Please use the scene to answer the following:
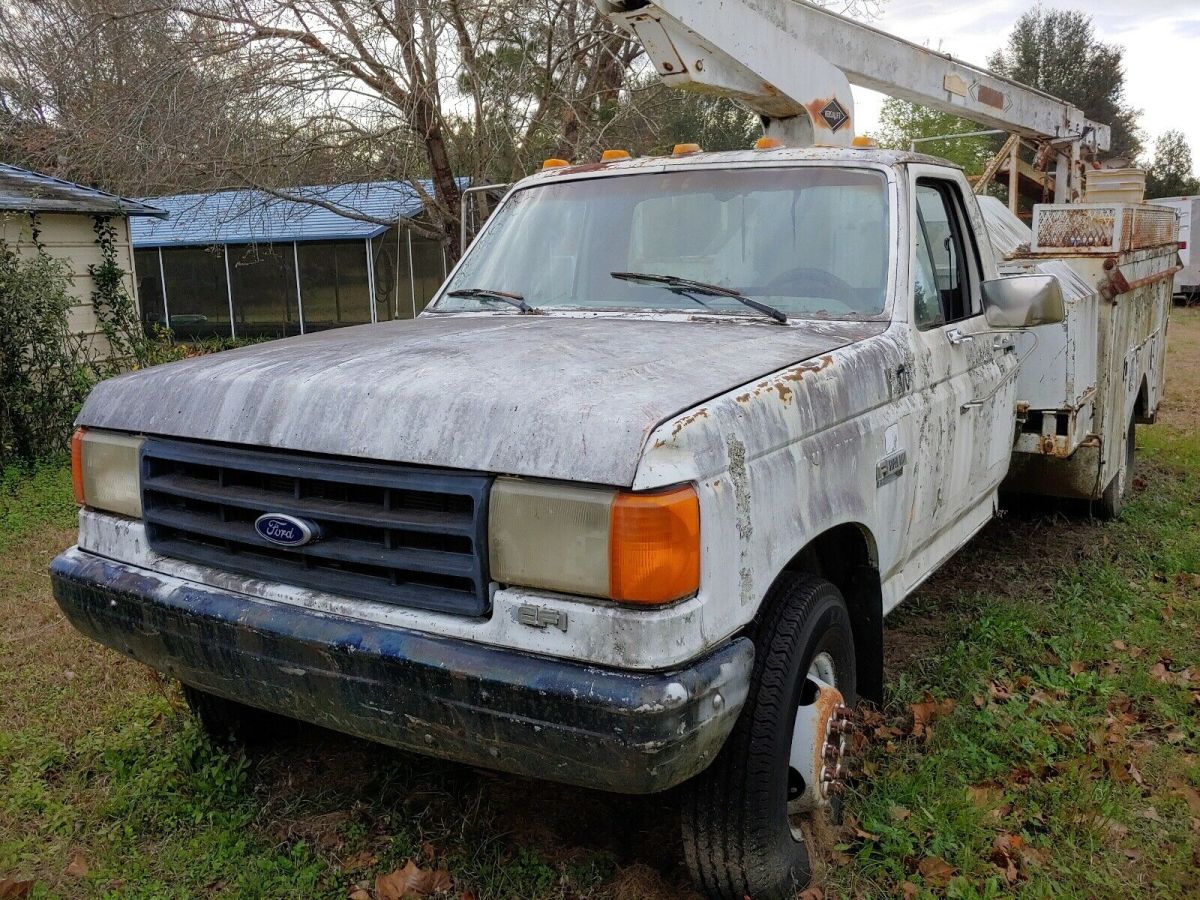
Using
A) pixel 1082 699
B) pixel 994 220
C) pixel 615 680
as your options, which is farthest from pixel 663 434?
pixel 994 220

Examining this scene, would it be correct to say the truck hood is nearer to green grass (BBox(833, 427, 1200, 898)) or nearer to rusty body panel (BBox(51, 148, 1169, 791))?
rusty body panel (BBox(51, 148, 1169, 791))

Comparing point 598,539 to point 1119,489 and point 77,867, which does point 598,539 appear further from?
point 1119,489

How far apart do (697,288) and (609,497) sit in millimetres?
1523

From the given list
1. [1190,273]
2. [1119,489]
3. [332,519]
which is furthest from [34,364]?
[1190,273]

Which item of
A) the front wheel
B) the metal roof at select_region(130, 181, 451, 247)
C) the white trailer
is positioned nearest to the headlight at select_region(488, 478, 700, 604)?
the front wheel

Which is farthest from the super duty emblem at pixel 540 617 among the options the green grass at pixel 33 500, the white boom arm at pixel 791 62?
the green grass at pixel 33 500

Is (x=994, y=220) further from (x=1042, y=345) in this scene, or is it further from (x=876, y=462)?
(x=876, y=462)

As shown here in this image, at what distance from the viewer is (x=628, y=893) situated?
2.89 meters

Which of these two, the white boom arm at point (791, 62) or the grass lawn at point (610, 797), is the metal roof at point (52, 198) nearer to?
the grass lawn at point (610, 797)

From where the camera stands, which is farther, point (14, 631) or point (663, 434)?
point (14, 631)

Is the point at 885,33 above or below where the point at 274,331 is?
above

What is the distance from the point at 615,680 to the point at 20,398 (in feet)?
23.1

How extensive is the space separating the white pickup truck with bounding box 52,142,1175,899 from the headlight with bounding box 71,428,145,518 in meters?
0.01

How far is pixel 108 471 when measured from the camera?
3.06 m
